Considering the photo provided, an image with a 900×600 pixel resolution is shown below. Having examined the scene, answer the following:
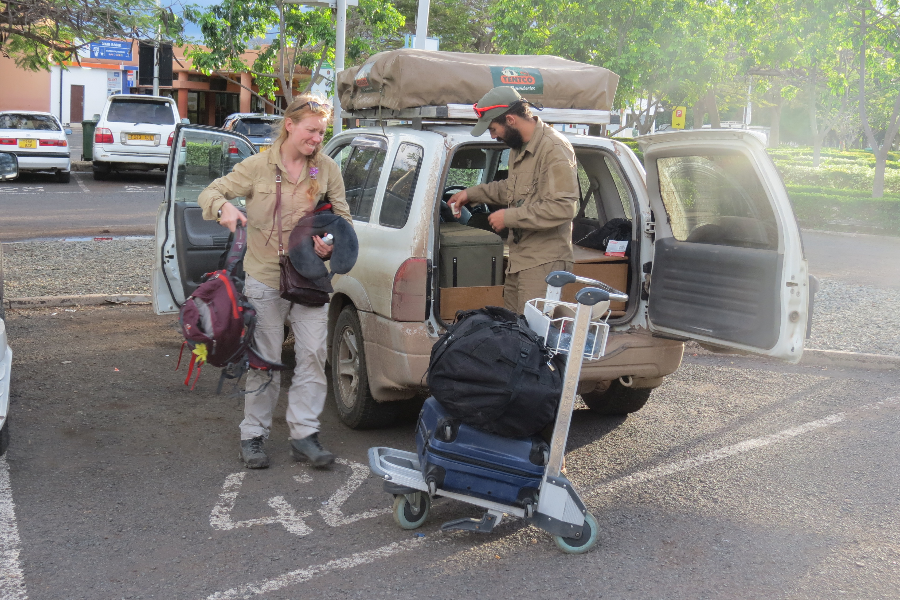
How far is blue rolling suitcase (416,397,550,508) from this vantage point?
149 inches

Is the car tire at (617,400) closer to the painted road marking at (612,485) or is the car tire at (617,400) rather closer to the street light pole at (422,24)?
the painted road marking at (612,485)

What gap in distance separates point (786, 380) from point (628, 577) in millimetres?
3779

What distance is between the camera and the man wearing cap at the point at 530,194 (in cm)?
473

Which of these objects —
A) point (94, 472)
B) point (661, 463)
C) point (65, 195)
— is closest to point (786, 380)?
point (661, 463)

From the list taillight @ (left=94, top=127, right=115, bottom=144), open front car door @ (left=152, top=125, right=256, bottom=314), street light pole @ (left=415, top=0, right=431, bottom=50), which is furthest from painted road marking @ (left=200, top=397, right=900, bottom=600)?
taillight @ (left=94, top=127, right=115, bottom=144)

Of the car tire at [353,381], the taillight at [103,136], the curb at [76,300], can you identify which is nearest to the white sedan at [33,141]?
the taillight at [103,136]

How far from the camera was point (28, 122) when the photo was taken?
2014 centimetres

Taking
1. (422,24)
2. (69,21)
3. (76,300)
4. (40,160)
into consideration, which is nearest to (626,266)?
(76,300)

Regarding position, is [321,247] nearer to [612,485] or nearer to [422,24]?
[612,485]

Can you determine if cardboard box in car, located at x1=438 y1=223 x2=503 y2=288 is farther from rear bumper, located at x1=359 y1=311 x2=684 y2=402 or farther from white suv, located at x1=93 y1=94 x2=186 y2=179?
white suv, located at x1=93 y1=94 x2=186 y2=179

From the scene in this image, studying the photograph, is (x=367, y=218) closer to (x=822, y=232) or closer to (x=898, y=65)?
(x=822, y=232)

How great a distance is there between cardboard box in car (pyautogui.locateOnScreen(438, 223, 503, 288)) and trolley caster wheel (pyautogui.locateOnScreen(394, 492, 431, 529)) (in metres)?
1.43

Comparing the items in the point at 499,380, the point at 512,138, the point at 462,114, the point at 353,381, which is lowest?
the point at 353,381

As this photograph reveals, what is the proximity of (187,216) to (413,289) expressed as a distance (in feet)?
8.32
